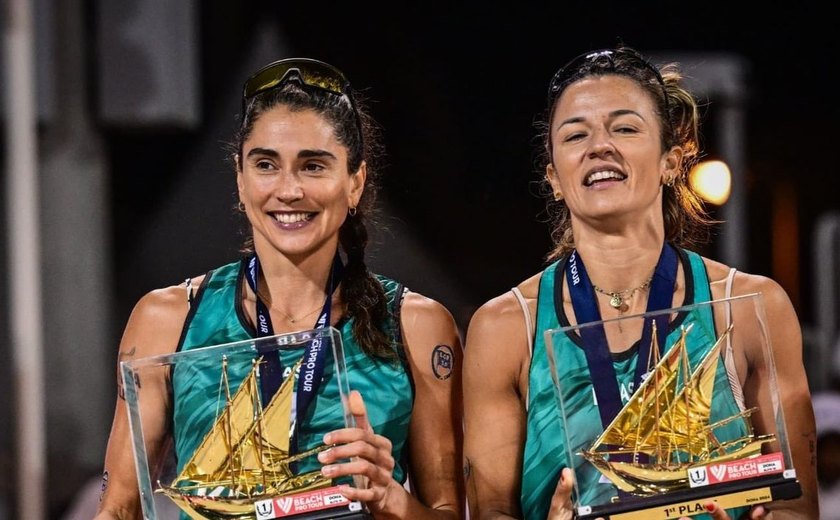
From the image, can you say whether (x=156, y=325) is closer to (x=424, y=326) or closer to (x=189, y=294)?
(x=189, y=294)

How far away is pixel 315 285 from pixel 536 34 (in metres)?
1.36

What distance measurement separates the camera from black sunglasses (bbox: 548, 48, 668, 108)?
2193 millimetres

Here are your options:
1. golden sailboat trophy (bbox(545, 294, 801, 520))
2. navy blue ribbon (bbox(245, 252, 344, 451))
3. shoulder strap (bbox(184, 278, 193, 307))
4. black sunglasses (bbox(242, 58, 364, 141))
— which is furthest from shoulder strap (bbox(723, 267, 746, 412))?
shoulder strap (bbox(184, 278, 193, 307))

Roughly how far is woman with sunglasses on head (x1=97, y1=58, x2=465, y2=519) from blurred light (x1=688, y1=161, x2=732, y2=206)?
1.25m

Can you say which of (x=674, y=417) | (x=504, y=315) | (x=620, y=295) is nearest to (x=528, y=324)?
(x=504, y=315)

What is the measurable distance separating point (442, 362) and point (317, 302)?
27 centimetres

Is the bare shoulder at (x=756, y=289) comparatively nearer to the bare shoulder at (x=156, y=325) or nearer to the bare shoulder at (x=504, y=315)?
the bare shoulder at (x=504, y=315)

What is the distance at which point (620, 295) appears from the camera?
2154mm

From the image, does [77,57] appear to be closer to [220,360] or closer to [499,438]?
[220,360]

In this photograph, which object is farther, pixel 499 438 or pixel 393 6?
pixel 393 6

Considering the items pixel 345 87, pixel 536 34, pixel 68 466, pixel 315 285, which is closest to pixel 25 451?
pixel 68 466

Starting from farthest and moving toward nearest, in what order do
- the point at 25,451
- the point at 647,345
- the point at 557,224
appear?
the point at 25,451 < the point at 557,224 < the point at 647,345

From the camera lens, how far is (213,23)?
327 centimetres

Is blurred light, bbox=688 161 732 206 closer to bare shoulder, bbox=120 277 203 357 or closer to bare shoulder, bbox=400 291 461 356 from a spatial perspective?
bare shoulder, bbox=400 291 461 356
